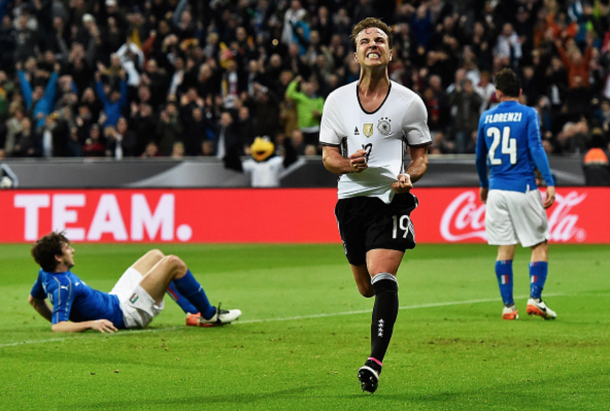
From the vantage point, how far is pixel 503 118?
955 centimetres

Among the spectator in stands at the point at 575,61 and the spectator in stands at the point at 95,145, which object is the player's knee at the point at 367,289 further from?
A: the spectator in stands at the point at 95,145

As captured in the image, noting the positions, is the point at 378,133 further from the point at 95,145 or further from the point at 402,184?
the point at 95,145

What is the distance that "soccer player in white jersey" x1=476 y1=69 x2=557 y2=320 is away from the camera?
9.52 m

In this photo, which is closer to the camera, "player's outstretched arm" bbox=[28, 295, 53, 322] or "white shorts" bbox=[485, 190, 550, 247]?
"player's outstretched arm" bbox=[28, 295, 53, 322]

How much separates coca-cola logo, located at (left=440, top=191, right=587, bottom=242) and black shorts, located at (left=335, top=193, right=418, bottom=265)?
1183cm

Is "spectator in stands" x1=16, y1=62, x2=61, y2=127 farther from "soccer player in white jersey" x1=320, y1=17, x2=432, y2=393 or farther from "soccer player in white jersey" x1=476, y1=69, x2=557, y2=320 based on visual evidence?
"soccer player in white jersey" x1=320, y1=17, x2=432, y2=393

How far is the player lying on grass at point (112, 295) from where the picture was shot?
27.3 feet

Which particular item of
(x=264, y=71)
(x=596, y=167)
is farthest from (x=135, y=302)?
(x=264, y=71)

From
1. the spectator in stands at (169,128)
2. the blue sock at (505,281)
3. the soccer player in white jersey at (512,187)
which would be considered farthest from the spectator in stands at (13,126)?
the blue sock at (505,281)

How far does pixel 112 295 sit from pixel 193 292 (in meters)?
0.68

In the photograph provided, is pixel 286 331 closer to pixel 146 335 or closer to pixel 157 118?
pixel 146 335

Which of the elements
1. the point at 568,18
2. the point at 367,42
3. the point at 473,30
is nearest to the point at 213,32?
the point at 473,30

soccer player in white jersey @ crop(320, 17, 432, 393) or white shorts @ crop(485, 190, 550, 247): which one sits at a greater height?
soccer player in white jersey @ crop(320, 17, 432, 393)

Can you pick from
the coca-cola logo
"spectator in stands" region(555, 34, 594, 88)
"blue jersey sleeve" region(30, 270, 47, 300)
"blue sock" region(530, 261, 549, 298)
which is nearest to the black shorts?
"blue jersey sleeve" region(30, 270, 47, 300)
